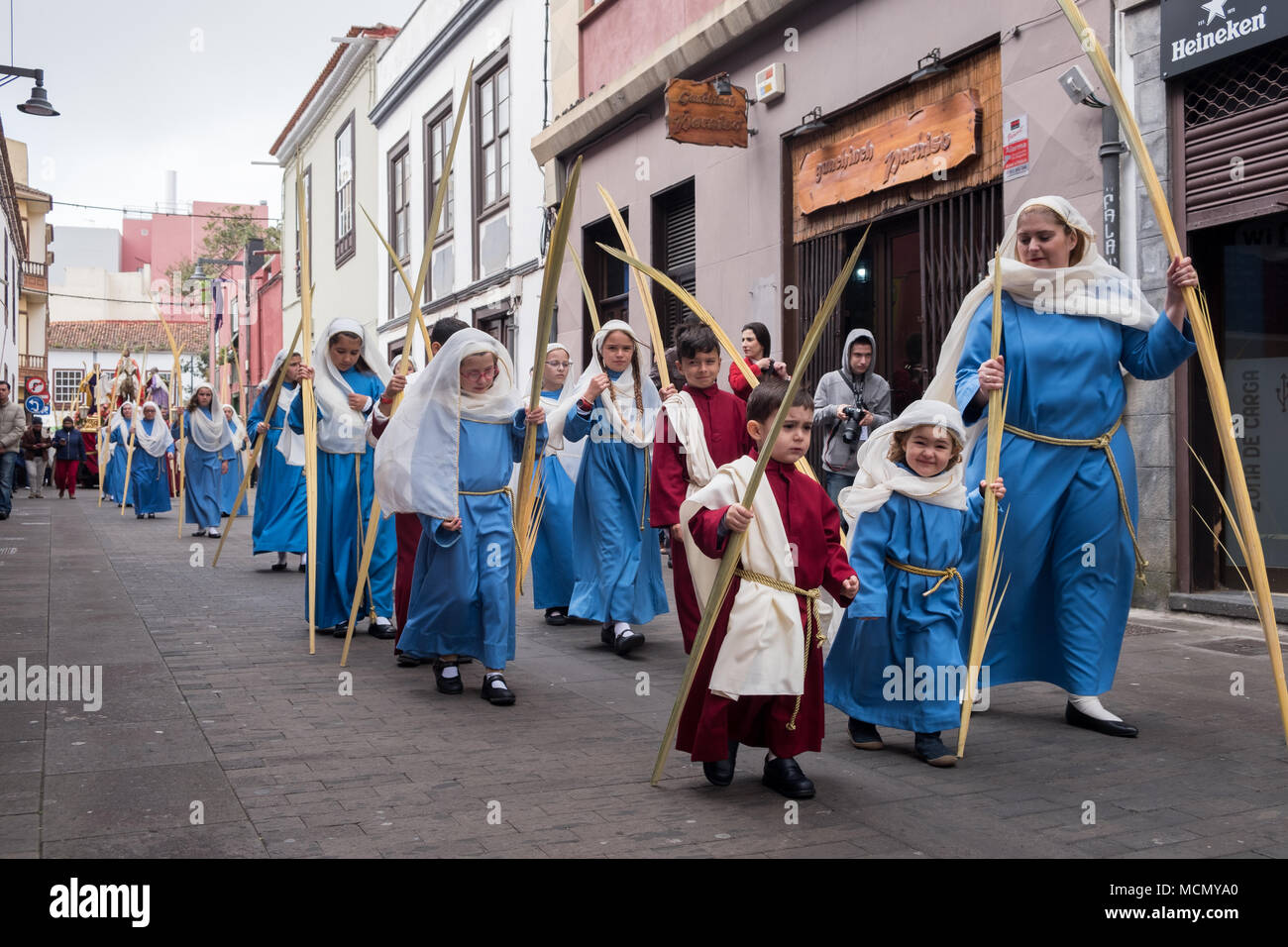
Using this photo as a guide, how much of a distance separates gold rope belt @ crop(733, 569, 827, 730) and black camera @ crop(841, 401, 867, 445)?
533 centimetres

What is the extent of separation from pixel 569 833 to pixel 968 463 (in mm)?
2542

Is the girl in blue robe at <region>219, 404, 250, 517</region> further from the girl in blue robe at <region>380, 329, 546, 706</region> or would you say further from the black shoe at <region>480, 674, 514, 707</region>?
the black shoe at <region>480, 674, 514, 707</region>

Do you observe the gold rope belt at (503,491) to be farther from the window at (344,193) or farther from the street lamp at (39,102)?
the window at (344,193)

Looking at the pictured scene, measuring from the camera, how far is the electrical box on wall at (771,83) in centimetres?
1244

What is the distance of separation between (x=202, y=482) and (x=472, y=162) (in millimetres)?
7281

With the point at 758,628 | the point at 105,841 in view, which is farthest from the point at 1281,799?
the point at 105,841

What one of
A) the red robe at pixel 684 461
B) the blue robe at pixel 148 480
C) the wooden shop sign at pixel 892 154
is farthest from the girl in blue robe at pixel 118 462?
the red robe at pixel 684 461

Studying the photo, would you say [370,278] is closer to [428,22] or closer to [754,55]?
[428,22]

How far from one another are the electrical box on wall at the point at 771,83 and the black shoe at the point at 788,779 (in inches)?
364

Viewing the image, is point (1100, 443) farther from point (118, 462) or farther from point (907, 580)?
point (118, 462)

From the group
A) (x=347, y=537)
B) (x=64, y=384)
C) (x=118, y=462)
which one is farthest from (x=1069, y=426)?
(x=64, y=384)

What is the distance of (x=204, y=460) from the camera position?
55.3ft

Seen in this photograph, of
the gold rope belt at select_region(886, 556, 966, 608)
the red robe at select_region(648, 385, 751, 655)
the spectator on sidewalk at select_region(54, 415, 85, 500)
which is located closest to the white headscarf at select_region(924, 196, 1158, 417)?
the gold rope belt at select_region(886, 556, 966, 608)

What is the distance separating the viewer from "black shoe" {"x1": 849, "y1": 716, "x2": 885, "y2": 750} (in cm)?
505
